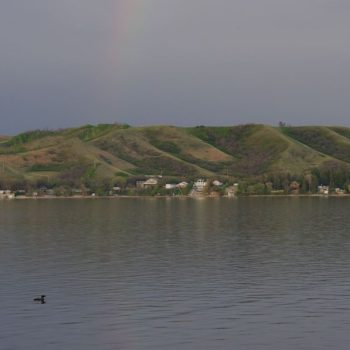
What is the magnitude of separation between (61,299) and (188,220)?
234ft

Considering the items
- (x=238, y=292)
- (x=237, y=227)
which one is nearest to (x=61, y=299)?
(x=238, y=292)

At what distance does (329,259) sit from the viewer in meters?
60.7

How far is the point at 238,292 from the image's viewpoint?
45.9m

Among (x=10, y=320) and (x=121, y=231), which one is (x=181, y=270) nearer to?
(x=10, y=320)

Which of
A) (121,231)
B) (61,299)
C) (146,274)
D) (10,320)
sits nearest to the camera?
(10,320)

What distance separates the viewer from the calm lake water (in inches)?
1407

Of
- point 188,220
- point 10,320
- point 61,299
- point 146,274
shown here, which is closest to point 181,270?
point 146,274

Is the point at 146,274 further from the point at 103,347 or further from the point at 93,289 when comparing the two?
the point at 103,347

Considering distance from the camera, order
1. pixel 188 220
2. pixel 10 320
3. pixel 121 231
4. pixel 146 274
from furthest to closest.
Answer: pixel 188 220
pixel 121 231
pixel 146 274
pixel 10 320

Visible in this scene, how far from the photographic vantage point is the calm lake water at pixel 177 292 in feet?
117

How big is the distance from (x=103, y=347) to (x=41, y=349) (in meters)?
2.61

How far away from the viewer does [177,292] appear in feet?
152

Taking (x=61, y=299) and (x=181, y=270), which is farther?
(x=181, y=270)

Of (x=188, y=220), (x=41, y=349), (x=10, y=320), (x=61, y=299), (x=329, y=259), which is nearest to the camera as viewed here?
(x=41, y=349)
